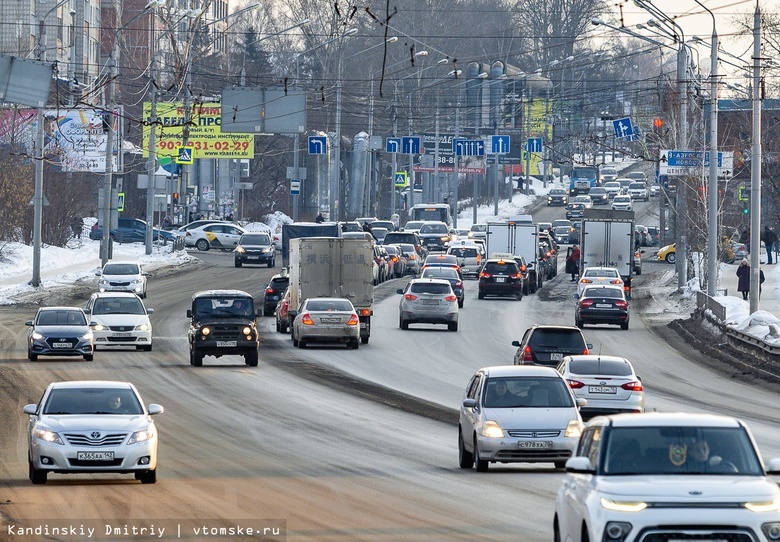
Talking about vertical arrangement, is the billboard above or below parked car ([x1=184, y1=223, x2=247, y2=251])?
above

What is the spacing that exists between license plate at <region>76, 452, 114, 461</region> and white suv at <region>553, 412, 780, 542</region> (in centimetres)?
773

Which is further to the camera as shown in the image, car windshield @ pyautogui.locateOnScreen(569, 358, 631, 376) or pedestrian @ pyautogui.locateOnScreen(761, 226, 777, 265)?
pedestrian @ pyautogui.locateOnScreen(761, 226, 777, 265)

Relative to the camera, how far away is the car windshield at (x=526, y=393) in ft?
64.2

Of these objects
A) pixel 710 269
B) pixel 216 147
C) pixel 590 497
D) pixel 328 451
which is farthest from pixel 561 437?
pixel 216 147

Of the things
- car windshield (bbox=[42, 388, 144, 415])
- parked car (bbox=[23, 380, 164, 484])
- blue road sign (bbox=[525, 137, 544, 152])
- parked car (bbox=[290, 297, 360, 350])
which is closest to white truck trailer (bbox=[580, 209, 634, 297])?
parked car (bbox=[290, 297, 360, 350])

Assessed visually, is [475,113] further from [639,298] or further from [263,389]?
[263,389]

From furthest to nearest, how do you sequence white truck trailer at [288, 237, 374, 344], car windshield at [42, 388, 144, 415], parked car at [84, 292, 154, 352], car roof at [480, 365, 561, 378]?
white truck trailer at [288, 237, 374, 344] < parked car at [84, 292, 154, 352] < car roof at [480, 365, 561, 378] < car windshield at [42, 388, 144, 415]

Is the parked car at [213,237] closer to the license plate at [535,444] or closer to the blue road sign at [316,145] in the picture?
the blue road sign at [316,145]

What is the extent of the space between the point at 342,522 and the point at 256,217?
9902 centimetres

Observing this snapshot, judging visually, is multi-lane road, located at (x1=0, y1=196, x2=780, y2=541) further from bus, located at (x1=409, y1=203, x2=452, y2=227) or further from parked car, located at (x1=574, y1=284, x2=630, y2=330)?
bus, located at (x1=409, y1=203, x2=452, y2=227)

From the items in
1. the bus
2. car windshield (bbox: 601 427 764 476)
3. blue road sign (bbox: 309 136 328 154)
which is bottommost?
car windshield (bbox: 601 427 764 476)

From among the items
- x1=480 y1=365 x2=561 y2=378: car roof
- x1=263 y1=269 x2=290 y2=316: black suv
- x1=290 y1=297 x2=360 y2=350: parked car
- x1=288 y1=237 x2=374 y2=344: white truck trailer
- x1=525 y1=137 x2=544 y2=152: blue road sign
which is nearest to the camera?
x1=480 y1=365 x2=561 y2=378: car roof

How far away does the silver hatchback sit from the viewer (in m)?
47.2

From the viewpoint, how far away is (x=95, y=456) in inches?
688
